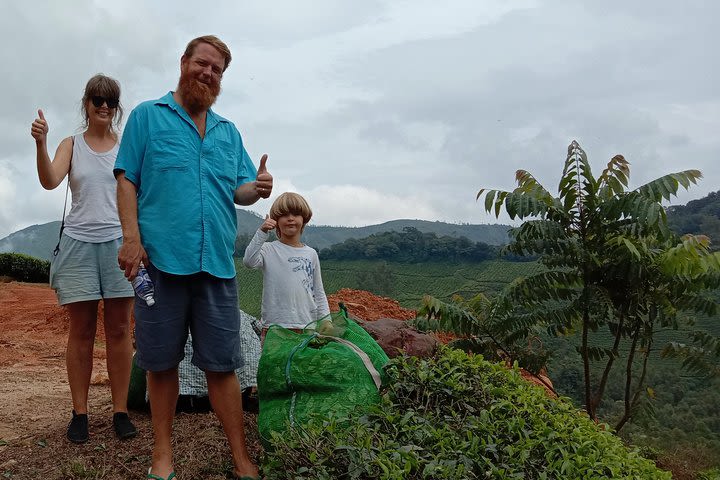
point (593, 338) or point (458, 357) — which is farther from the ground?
point (458, 357)

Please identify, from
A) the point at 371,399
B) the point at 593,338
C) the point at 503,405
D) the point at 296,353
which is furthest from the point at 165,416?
the point at 593,338

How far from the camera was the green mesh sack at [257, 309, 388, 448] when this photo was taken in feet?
10.4

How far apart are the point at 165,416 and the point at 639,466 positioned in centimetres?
237

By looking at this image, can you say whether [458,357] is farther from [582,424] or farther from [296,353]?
[296,353]

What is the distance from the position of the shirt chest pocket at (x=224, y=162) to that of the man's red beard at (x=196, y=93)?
0.18 m

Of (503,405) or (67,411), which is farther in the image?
(67,411)

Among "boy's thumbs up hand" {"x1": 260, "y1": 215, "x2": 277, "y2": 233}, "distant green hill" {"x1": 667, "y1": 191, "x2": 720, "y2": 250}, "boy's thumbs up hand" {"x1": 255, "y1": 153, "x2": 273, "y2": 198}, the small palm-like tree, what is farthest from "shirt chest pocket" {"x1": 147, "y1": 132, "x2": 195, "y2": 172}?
"distant green hill" {"x1": 667, "y1": 191, "x2": 720, "y2": 250}

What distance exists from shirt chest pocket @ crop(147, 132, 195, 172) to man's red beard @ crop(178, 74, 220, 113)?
0.18 metres

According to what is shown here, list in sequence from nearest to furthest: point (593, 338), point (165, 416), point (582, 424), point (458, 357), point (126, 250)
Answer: point (126, 250)
point (165, 416)
point (582, 424)
point (458, 357)
point (593, 338)

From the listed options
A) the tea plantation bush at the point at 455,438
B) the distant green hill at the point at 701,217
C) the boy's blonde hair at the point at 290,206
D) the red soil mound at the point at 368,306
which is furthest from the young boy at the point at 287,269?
the distant green hill at the point at 701,217

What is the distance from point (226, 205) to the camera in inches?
122

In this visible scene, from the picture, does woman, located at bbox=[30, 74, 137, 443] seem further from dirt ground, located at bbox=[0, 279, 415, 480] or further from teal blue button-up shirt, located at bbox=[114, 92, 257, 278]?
teal blue button-up shirt, located at bbox=[114, 92, 257, 278]

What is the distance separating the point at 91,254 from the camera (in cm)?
369

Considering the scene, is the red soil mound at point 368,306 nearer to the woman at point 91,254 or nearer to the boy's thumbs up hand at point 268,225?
the boy's thumbs up hand at point 268,225
